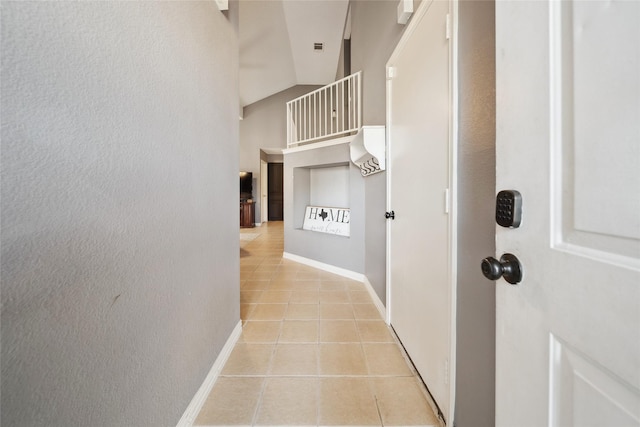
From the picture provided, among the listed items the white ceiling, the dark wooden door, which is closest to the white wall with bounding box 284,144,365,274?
the white ceiling

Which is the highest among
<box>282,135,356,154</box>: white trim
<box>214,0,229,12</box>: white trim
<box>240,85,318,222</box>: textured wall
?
<box>240,85,318,222</box>: textured wall

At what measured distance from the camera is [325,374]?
4.65ft

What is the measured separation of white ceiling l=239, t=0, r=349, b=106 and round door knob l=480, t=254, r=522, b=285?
4.97 metres

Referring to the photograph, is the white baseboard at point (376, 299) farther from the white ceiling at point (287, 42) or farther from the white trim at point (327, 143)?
the white ceiling at point (287, 42)

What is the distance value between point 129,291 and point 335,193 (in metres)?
3.33

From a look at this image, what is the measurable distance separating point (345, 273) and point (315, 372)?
5.89 feet

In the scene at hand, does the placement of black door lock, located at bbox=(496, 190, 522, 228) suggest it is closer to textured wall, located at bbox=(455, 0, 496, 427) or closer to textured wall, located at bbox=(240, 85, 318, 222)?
textured wall, located at bbox=(455, 0, 496, 427)

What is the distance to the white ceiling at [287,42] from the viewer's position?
417 centimetres

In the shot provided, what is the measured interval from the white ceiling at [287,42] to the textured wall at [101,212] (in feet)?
12.9

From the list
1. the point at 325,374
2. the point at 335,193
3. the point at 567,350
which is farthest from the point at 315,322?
the point at 335,193

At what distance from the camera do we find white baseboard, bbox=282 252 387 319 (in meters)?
2.20

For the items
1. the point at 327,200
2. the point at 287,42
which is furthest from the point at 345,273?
the point at 287,42

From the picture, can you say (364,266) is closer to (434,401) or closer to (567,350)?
(434,401)

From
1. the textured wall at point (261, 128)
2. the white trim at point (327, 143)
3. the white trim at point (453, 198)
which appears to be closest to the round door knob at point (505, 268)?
the white trim at point (453, 198)
